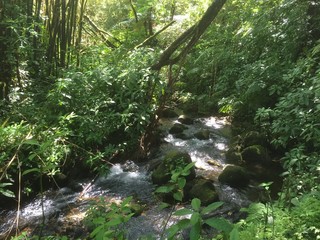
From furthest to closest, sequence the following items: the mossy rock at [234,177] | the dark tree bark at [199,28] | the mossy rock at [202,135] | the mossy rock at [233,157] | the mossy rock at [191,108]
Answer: the mossy rock at [191,108] → the mossy rock at [202,135] → the mossy rock at [233,157] → the dark tree bark at [199,28] → the mossy rock at [234,177]

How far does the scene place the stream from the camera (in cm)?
394

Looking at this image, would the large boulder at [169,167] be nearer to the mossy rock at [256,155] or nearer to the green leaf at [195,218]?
the mossy rock at [256,155]

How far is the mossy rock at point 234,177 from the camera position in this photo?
4.93m

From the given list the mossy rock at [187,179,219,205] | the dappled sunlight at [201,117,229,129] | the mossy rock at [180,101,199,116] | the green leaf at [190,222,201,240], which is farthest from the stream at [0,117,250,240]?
the mossy rock at [180,101,199,116]

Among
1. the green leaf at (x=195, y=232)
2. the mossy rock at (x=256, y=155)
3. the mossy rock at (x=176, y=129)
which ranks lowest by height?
the mossy rock at (x=256, y=155)

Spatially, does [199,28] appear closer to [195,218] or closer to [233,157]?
[233,157]

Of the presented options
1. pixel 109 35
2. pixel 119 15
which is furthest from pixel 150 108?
pixel 119 15

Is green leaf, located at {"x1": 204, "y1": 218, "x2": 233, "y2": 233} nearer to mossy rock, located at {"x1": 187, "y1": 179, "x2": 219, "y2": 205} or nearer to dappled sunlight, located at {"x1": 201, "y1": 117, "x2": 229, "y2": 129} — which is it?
mossy rock, located at {"x1": 187, "y1": 179, "x2": 219, "y2": 205}

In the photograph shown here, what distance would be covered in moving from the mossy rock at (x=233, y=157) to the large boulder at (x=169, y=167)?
43.3 inches


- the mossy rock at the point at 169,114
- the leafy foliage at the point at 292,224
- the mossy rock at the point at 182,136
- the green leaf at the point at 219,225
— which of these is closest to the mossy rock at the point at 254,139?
the mossy rock at the point at 182,136

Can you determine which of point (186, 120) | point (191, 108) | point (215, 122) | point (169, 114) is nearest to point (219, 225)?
point (186, 120)

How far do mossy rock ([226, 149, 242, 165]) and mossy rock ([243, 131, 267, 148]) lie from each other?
0.31m

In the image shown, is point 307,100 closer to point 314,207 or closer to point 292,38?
point 314,207

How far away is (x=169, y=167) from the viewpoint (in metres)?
5.00
